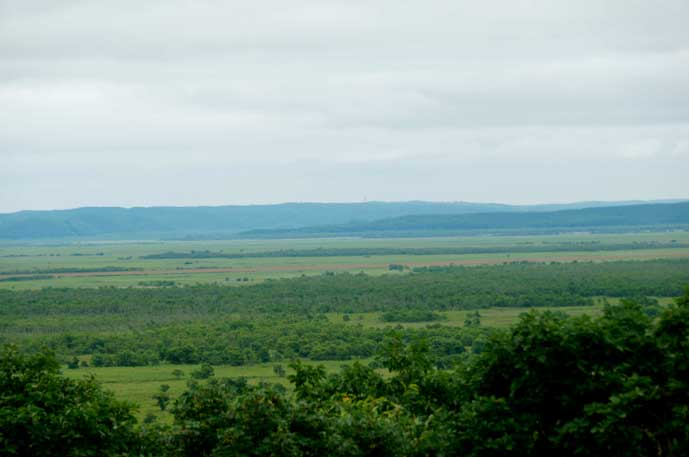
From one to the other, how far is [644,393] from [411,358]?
21.8 ft

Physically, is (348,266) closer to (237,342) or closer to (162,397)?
(237,342)

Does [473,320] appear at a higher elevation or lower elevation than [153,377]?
higher

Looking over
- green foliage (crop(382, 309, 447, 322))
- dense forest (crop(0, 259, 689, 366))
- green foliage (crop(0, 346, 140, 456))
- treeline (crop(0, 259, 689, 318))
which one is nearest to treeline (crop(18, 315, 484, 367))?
dense forest (crop(0, 259, 689, 366))

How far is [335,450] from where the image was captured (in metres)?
14.9

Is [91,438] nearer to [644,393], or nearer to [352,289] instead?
[644,393]

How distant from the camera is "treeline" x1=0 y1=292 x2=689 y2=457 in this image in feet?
45.7

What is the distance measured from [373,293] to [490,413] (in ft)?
234

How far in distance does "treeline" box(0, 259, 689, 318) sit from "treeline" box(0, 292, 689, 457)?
174 ft

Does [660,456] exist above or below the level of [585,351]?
below

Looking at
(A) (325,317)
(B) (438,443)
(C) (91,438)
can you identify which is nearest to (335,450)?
(B) (438,443)

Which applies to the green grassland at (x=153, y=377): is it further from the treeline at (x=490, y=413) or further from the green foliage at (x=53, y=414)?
the treeline at (x=490, y=413)

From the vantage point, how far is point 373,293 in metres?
86.0

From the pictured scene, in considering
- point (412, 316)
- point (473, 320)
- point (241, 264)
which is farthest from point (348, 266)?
point (473, 320)

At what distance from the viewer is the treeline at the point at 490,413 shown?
1392 centimetres
